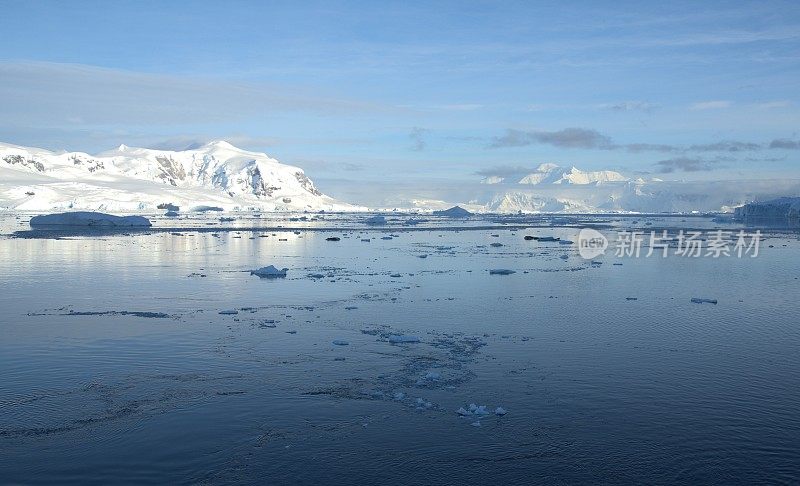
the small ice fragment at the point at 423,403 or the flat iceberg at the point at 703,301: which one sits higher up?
the flat iceberg at the point at 703,301

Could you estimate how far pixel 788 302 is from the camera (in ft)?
56.9

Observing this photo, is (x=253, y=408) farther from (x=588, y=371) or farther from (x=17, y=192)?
(x=17, y=192)

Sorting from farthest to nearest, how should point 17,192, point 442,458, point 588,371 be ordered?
point 17,192
point 588,371
point 442,458

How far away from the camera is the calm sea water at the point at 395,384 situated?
708 cm

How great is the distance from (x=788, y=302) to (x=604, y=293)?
14.6ft

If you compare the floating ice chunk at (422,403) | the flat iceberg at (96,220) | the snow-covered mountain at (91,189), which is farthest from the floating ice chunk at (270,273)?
the snow-covered mountain at (91,189)

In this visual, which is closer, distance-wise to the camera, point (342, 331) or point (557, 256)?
point (342, 331)

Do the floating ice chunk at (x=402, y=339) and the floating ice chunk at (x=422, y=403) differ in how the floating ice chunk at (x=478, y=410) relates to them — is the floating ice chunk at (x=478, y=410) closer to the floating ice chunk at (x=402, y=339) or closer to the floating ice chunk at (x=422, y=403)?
the floating ice chunk at (x=422, y=403)

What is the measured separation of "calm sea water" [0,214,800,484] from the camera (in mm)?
7082

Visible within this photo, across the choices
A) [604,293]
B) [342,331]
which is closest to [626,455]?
[342,331]

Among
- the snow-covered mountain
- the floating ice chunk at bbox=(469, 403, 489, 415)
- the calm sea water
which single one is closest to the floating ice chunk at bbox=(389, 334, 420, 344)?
the calm sea water

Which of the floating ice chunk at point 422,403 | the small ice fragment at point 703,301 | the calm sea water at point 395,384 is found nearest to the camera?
the calm sea water at point 395,384

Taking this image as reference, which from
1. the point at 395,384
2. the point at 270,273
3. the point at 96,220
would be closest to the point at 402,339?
the point at 395,384

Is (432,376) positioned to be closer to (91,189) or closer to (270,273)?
(270,273)
